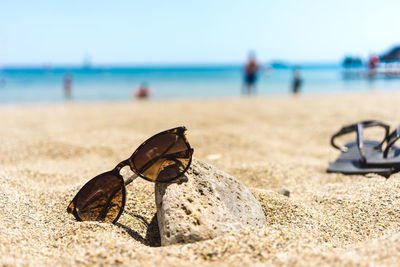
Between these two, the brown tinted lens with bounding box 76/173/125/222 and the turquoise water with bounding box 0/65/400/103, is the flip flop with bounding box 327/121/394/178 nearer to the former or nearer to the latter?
the brown tinted lens with bounding box 76/173/125/222

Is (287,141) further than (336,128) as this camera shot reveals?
No

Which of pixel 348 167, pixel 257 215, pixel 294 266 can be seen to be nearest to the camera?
pixel 294 266

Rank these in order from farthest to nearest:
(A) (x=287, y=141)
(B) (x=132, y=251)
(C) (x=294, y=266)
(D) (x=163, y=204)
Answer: (A) (x=287, y=141), (D) (x=163, y=204), (B) (x=132, y=251), (C) (x=294, y=266)

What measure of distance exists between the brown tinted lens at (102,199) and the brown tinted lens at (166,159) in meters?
0.21

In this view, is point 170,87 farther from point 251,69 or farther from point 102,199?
point 102,199

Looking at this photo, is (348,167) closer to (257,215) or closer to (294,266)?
(257,215)

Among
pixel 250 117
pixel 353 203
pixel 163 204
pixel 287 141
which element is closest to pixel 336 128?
pixel 287 141

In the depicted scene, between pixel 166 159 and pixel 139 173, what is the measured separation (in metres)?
0.18

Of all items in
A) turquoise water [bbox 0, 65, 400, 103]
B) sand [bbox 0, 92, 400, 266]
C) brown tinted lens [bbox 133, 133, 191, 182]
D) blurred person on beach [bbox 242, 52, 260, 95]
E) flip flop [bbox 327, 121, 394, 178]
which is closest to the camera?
sand [bbox 0, 92, 400, 266]

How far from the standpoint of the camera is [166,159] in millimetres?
1856

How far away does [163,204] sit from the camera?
5.73 ft

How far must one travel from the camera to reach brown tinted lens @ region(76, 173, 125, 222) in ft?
6.35

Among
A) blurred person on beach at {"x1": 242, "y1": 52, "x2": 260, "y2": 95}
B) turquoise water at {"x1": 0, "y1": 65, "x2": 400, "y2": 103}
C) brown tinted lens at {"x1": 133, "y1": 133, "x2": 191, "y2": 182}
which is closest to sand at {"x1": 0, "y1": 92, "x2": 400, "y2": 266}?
brown tinted lens at {"x1": 133, "y1": 133, "x2": 191, "y2": 182}

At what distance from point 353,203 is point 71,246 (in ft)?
6.02
